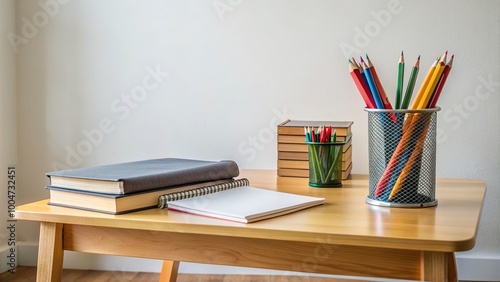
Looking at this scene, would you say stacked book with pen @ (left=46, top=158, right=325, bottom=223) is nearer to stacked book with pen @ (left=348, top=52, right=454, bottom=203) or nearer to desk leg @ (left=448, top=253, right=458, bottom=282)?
stacked book with pen @ (left=348, top=52, right=454, bottom=203)

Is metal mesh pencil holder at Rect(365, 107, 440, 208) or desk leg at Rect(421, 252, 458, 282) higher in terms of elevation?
metal mesh pencil holder at Rect(365, 107, 440, 208)

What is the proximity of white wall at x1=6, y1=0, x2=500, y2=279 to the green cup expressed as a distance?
0.60 m

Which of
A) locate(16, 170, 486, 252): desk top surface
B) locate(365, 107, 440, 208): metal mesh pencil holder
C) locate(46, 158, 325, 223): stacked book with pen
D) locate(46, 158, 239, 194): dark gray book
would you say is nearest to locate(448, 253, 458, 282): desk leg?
locate(16, 170, 486, 252): desk top surface

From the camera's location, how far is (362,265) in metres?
1.07

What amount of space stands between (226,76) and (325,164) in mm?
752

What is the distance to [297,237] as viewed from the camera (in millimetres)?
1047

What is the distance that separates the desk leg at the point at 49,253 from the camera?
4.01ft

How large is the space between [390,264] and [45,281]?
620mm

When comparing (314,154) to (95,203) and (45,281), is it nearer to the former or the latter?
(95,203)

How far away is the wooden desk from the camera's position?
1017mm

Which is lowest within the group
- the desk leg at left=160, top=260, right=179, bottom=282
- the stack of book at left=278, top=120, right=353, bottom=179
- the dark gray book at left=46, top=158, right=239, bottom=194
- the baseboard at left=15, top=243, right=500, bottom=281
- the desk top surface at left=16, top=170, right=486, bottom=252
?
the baseboard at left=15, top=243, right=500, bottom=281

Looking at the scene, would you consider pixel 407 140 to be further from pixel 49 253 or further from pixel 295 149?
pixel 49 253

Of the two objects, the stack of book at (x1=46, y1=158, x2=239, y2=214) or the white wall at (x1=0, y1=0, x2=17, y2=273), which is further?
the white wall at (x1=0, y1=0, x2=17, y2=273)

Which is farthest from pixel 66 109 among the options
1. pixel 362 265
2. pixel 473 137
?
pixel 362 265
